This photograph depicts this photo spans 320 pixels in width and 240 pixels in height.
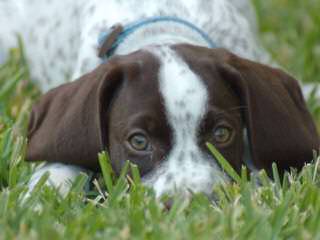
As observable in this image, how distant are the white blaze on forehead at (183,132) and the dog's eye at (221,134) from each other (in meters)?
0.11

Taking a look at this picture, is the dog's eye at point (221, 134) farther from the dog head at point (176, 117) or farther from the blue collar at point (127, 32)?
the blue collar at point (127, 32)

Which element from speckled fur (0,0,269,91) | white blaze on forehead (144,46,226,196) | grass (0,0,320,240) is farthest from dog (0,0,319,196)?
speckled fur (0,0,269,91)

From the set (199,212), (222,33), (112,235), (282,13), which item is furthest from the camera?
(282,13)

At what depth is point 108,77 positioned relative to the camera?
479 centimetres

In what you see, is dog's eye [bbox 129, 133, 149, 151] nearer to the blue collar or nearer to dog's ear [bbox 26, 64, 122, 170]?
dog's ear [bbox 26, 64, 122, 170]

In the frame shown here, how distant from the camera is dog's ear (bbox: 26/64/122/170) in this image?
4.77 meters

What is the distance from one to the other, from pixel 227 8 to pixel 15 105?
1463mm

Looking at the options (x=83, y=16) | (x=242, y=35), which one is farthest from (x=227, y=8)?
(x=83, y=16)

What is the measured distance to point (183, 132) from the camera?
15.0 ft

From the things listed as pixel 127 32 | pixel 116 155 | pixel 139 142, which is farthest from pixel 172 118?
pixel 127 32

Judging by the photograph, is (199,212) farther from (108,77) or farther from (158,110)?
(108,77)

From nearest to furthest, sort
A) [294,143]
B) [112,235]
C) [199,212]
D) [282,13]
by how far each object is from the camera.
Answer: [112,235] < [199,212] < [294,143] < [282,13]

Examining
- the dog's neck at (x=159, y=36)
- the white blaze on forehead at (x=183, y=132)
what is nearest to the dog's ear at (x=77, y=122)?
the white blaze on forehead at (x=183, y=132)

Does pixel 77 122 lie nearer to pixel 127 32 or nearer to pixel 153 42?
pixel 153 42
